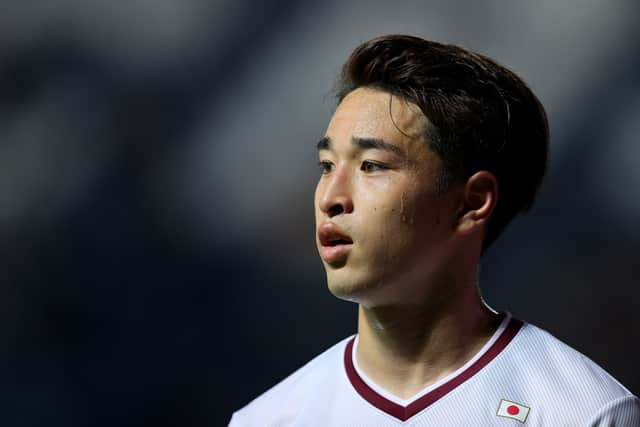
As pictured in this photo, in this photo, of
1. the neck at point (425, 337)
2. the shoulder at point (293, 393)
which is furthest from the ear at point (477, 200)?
the shoulder at point (293, 393)

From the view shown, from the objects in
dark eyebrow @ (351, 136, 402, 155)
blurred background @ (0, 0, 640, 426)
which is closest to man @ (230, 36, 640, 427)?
dark eyebrow @ (351, 136, 402, 155)

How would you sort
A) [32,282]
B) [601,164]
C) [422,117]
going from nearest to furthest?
[422,117] < [601,164] < [32,282]

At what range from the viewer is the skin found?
6.44ft

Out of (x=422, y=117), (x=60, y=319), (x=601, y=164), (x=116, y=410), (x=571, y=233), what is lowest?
(x=116, y=410)

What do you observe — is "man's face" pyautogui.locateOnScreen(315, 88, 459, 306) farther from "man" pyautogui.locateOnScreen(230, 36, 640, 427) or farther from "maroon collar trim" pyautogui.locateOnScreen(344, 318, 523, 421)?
"maroon collar trim" pyautogui.locateOnScreen(344, 318, 523, 421)

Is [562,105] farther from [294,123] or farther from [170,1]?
[170,1]

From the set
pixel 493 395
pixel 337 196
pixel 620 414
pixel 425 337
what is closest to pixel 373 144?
pixel 337 196

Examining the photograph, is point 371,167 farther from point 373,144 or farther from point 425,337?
point 425,337

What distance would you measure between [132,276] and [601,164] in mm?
1416

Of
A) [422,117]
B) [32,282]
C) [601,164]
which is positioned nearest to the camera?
[422,117]

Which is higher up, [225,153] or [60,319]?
[225,153]

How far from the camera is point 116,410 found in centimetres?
325

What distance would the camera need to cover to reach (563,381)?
76.7 inches

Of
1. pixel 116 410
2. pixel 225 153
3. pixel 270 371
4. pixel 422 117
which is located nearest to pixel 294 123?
pixel 225 153
